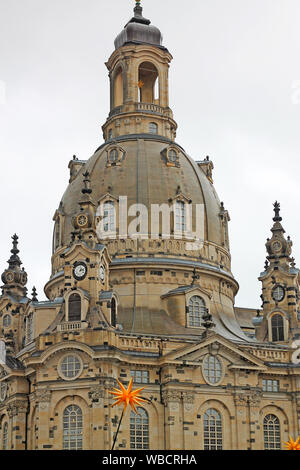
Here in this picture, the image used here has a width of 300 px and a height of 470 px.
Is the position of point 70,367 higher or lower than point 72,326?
lower

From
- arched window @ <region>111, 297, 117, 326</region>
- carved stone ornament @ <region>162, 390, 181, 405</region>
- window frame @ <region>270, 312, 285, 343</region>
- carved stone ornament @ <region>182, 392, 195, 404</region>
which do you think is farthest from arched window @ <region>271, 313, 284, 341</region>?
arched window @ <region>111, 297, 117, 326</region>

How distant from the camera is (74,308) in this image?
77.1 metres

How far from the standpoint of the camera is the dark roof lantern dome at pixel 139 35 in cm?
9744

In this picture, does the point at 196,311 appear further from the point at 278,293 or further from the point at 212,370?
the point at 278,293

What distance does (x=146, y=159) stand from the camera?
88750 mm

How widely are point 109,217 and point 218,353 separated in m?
16.2

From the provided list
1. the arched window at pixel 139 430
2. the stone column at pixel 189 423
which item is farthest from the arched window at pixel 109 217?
the arched window at pixel 139 430

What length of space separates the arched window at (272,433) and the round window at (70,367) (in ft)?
54.1

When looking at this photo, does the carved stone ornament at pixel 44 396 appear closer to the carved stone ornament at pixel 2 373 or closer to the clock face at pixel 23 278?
the carved stone ornament at pixel 2 373

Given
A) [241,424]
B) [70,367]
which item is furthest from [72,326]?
[241,424]

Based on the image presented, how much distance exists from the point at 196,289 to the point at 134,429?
1365cm

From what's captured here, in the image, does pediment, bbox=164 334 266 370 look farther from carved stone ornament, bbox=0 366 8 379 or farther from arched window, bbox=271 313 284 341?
carved stone ornament, bbox=0 366 8 379

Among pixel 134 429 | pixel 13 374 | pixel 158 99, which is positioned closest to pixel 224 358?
pixel 134 429

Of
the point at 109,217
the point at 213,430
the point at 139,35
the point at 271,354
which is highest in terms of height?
the point at 139,35
